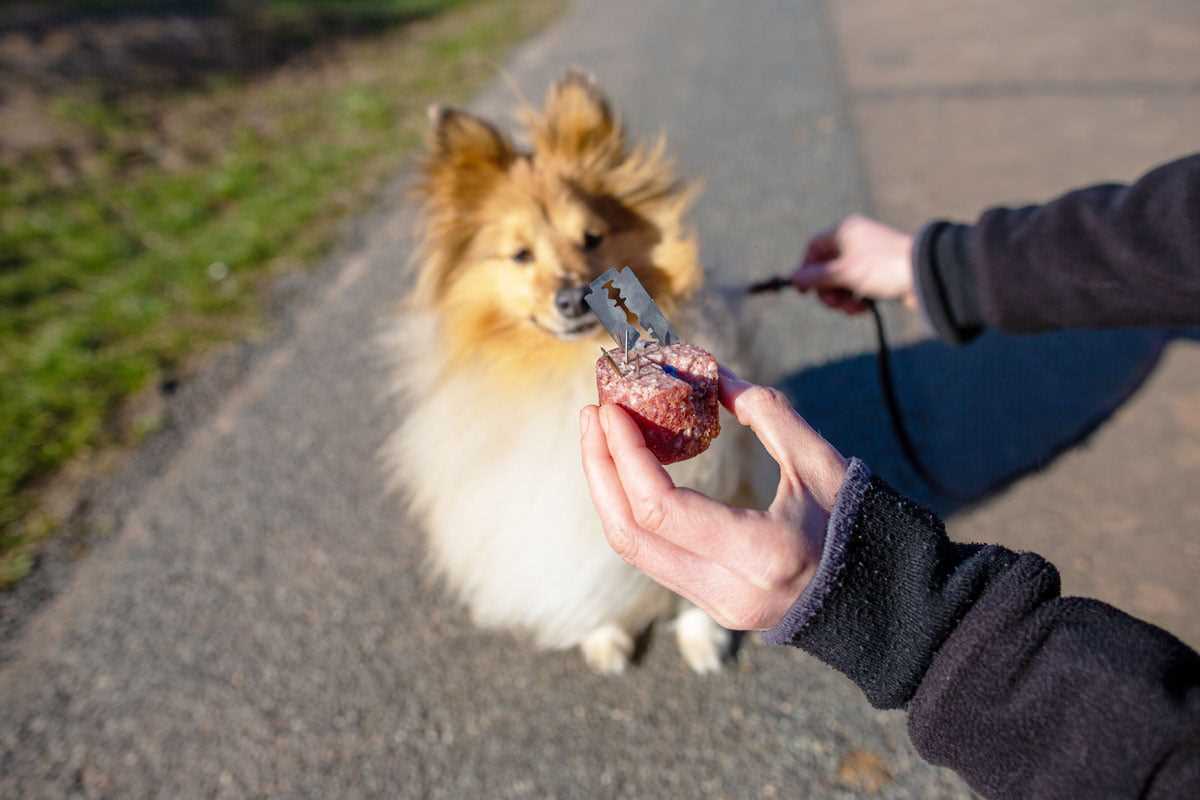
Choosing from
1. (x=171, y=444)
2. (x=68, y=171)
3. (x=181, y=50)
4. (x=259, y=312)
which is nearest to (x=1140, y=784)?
(x=171, y=444)

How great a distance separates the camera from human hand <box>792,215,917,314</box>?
2.57 meters

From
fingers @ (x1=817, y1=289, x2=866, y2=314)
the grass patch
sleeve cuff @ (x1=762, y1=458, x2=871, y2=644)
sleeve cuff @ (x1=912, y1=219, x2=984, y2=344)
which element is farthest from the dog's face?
the grass patch

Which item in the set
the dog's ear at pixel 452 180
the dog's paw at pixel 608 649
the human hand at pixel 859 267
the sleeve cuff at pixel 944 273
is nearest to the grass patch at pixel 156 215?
the dog's ear at pixel 452 180

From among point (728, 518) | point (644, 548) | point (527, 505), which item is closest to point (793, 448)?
point (728, 518)

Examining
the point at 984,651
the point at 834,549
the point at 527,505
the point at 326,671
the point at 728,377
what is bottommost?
the point at 326,671

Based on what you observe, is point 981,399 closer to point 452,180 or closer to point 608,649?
point 608,649

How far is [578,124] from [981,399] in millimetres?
2064

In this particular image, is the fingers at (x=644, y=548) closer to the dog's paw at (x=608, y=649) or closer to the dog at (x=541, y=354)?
the dog at (x=541, y=354)

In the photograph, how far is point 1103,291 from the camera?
90.1 inches

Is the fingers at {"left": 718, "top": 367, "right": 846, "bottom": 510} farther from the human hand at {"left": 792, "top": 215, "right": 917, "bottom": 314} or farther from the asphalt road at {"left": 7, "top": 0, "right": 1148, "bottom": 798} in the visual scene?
the human hand at {"left": 792, "top": 215, "right": 917, "bottom": 314}

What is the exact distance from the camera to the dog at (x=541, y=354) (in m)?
2.26

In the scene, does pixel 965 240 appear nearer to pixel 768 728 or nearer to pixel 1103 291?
pixel 1103 291

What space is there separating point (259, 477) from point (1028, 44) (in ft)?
25.4

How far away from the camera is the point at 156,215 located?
A: 5.77m
